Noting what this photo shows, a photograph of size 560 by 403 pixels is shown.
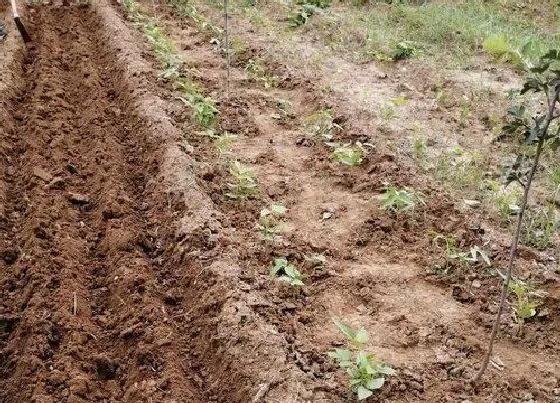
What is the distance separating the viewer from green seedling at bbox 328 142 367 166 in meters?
5.45

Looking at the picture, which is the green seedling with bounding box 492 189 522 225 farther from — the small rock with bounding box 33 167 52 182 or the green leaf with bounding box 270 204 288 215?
the small rock with bounding box 33 167 52 182

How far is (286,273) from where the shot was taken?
4.05m

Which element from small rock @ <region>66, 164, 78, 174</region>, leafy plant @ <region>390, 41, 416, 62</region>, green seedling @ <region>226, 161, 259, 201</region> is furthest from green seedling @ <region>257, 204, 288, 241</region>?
leafy plant @ <region>390, 41, 416, 62</region>

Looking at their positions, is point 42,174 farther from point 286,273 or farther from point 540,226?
point 540,226

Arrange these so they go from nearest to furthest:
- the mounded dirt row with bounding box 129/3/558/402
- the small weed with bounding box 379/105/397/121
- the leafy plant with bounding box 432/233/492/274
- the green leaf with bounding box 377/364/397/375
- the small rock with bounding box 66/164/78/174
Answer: the green leaf with bounding box 377/364/397/375 < the mounded dirt row with bounding box 129/3/558/402 < the leafy plant with bounding box 432/233/492/274 < the small rock with bounding box 66/164/78/174 < the small weed with bounding box 379/105/397/121

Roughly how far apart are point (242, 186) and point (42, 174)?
1.67m

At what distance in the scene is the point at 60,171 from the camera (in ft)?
17.1

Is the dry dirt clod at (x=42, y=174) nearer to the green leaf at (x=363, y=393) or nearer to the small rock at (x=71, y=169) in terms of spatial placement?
the small rock at (x=71, y=169)

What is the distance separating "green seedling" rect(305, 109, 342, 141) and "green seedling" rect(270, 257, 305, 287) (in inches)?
82.6

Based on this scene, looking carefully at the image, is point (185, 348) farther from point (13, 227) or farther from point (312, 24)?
point (312, 24)

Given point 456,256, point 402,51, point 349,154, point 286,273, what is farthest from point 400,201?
point 402,51

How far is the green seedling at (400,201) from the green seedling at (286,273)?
1025 millimetres

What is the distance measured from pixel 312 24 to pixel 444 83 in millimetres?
2930

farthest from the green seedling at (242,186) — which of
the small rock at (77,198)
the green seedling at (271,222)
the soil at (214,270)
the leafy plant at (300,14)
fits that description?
the leafy plant at (300,14)
